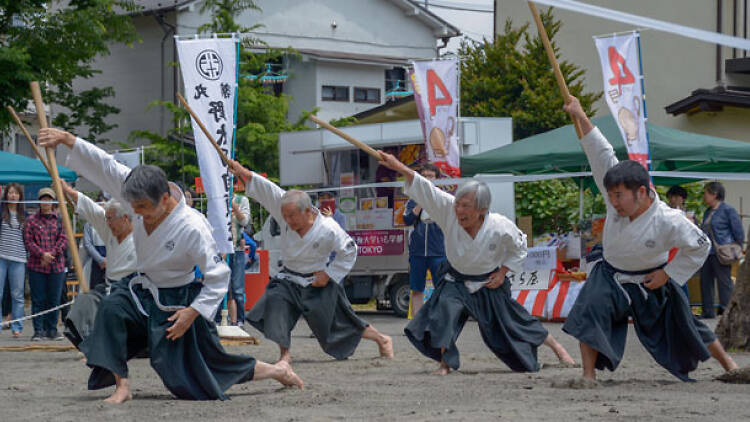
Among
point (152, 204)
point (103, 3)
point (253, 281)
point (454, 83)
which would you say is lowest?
point (253, 281)

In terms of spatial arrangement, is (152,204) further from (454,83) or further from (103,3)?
(103,3)

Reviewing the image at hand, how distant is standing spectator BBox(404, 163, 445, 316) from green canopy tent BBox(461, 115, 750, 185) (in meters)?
3.06

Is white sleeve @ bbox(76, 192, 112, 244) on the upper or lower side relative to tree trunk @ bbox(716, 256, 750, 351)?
upper

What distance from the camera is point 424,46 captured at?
34.5 meters

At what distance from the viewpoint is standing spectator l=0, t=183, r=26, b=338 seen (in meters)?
11.8

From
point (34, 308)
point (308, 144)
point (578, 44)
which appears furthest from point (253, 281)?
point (578, 44)

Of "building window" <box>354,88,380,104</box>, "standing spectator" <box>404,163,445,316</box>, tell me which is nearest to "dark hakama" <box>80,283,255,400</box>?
"standing spectator" <box>404,163,445,316</box>

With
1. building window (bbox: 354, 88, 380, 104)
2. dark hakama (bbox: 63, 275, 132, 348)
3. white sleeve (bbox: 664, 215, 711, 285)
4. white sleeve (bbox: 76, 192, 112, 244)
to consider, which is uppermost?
building window (bbox: 354, 88, 380, 104)

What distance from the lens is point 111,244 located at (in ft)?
26.5

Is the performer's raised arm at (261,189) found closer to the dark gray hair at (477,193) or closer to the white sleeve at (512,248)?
the dark gray hair at (477,193)

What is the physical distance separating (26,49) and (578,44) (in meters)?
16.5

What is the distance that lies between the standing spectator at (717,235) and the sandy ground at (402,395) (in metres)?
4.18

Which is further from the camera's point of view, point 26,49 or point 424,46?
point 424,46

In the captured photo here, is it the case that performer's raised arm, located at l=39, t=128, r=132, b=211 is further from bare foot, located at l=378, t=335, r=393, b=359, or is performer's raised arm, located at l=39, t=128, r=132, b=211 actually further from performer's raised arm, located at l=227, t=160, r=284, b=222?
bare foot, located at l=378, t=335, r=393, b=359
